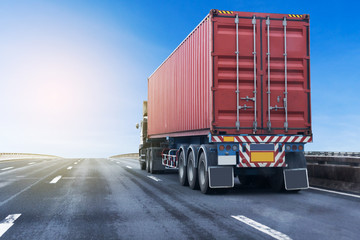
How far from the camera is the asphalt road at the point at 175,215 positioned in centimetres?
518

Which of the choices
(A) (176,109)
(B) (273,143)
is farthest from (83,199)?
(A) (176,109)

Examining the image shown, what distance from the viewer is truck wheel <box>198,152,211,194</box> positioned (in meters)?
9.38

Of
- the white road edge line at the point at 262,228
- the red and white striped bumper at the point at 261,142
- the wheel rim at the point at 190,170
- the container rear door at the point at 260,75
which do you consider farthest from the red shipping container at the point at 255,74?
the white road edge line at the point at 262,228

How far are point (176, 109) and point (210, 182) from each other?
15.5ft

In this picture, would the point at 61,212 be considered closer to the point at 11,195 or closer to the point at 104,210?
the point at 104,210

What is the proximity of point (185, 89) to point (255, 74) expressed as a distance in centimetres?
315

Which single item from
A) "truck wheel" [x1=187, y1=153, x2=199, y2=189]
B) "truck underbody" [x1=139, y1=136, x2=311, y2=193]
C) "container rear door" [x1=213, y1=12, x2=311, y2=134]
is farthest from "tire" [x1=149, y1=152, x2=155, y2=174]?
"container rear door" [x1=213, y1=12, x2=311, y2=134]

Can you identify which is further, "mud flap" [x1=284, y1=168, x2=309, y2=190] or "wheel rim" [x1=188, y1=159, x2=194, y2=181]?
"wheel rim" [x1=188, y1=159, x2=194, y2=181]

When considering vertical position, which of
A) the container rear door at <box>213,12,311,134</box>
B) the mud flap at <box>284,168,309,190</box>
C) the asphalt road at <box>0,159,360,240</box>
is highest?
the container rear door at <box>213,12,311,134</box>

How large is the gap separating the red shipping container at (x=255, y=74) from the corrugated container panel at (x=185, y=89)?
78 mm

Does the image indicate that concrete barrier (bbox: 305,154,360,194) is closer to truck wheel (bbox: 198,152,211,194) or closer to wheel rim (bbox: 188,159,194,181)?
truck wheel (bbox: 198,152,211,194)

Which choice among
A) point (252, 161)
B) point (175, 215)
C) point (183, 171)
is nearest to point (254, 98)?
point (252, 161)

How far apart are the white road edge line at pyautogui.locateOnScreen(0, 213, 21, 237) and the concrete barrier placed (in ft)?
25.9

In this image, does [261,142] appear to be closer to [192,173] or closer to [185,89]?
[192,173]
